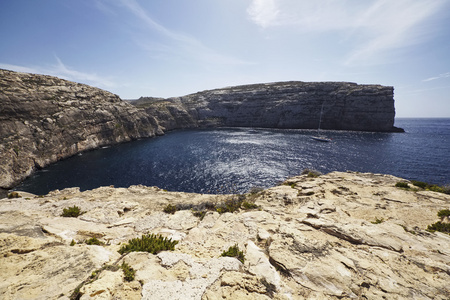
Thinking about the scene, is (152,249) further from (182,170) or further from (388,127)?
(388,127)

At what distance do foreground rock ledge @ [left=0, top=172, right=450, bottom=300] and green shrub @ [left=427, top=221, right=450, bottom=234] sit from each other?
484 mm

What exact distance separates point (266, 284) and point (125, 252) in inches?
261

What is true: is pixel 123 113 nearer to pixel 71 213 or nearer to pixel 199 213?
pixel 71 213

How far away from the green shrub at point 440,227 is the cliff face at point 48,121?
207ft

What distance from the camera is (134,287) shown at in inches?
234

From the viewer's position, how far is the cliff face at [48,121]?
4294cm

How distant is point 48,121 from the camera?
179ft

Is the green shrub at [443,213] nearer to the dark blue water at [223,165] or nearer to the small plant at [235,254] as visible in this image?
the small plant at [235,254]

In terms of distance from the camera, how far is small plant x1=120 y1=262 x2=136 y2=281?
6242 millimetres

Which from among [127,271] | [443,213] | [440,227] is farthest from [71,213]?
[443,213]

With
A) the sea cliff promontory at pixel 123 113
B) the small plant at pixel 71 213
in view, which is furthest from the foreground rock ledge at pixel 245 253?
the sea cliff promontory at pixel 123 113

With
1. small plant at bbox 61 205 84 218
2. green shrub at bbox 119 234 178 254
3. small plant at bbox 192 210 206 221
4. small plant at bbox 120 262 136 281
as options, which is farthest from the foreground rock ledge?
small plant at bbox 61 205 84 218

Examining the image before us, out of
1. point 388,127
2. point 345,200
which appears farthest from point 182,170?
point 388,127

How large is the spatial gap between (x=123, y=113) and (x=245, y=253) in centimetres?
9702
